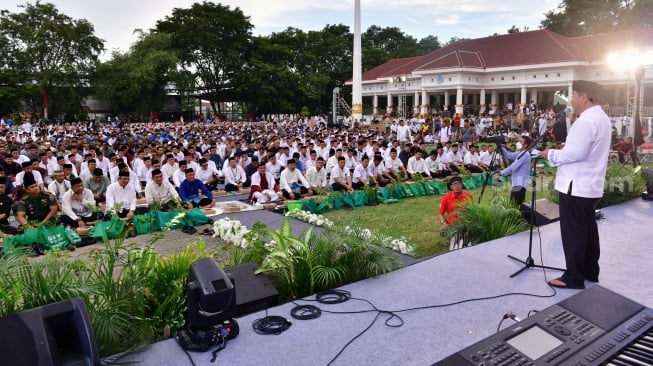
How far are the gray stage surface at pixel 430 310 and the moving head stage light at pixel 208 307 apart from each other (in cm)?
8

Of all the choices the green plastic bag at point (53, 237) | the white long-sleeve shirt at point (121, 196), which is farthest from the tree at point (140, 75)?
the green plastic bag at point (53, 237)

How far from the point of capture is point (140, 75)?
3588 centimetres

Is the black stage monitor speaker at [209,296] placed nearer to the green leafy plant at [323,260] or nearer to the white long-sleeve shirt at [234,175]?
the green leafy plant at [323,260]

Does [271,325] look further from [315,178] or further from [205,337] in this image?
[315,178]

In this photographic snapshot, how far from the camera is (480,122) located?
87.5 feet

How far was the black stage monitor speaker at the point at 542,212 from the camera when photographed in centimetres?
616

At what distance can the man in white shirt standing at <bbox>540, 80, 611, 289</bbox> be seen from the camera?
12.2 ft

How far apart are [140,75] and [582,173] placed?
36853 millimetres

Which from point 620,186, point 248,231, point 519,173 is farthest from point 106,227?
point 620,186

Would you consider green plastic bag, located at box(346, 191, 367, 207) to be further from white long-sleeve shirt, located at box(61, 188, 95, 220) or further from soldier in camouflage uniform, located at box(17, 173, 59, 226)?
soldier in camouflage uniform, located at box(17, 173, 59, 226)

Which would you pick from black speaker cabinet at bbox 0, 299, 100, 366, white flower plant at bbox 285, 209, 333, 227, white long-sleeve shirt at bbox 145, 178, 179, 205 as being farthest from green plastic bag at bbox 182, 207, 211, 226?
black speaker cabinet at bbox 0, 299, 100, 366

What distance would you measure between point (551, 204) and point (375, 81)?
32770 millimetres

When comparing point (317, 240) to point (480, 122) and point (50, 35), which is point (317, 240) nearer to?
point (480, 122)

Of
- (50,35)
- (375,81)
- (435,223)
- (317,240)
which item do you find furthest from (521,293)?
(50,35)
